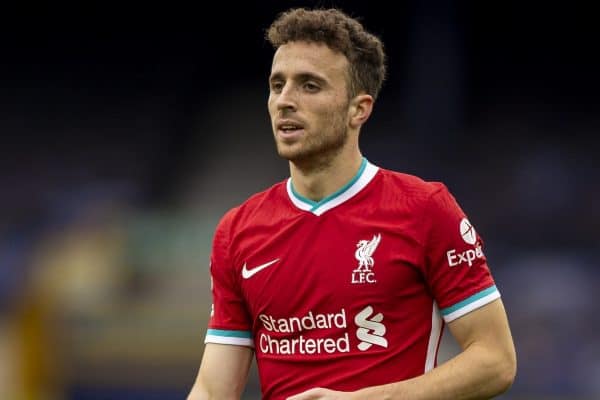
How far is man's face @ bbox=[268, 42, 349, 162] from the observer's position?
3490 millimetres

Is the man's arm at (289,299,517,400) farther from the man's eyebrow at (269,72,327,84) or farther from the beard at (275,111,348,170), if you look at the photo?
the man's eyebrow at (269,72,327,84)

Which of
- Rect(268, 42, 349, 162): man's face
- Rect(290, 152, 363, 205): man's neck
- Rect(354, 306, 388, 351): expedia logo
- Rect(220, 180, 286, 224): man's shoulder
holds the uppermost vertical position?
Rect(268, 42, 349, 162): man's face

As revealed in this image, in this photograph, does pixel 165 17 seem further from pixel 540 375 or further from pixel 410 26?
pixel 540 375

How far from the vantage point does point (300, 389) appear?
3.47 metres

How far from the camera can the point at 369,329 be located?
3.41 m

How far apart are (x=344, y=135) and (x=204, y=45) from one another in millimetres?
10174

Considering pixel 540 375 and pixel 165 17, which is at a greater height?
pixel 165 17

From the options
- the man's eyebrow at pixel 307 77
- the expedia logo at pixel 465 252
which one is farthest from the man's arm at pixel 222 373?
the man's eyebrow at pixel 307 77

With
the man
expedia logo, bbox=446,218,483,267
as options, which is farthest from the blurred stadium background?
expedia logo, bbox=446,218,483,267

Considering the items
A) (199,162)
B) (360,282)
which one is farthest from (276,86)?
(199,162)

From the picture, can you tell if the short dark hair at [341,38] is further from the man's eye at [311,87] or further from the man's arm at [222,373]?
the man's arm at [222,373]

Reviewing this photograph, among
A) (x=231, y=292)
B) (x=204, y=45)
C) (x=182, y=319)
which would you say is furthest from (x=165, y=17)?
(x=231, y=292)

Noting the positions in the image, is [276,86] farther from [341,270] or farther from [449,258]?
[449,258]

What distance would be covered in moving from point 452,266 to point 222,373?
0.83m
